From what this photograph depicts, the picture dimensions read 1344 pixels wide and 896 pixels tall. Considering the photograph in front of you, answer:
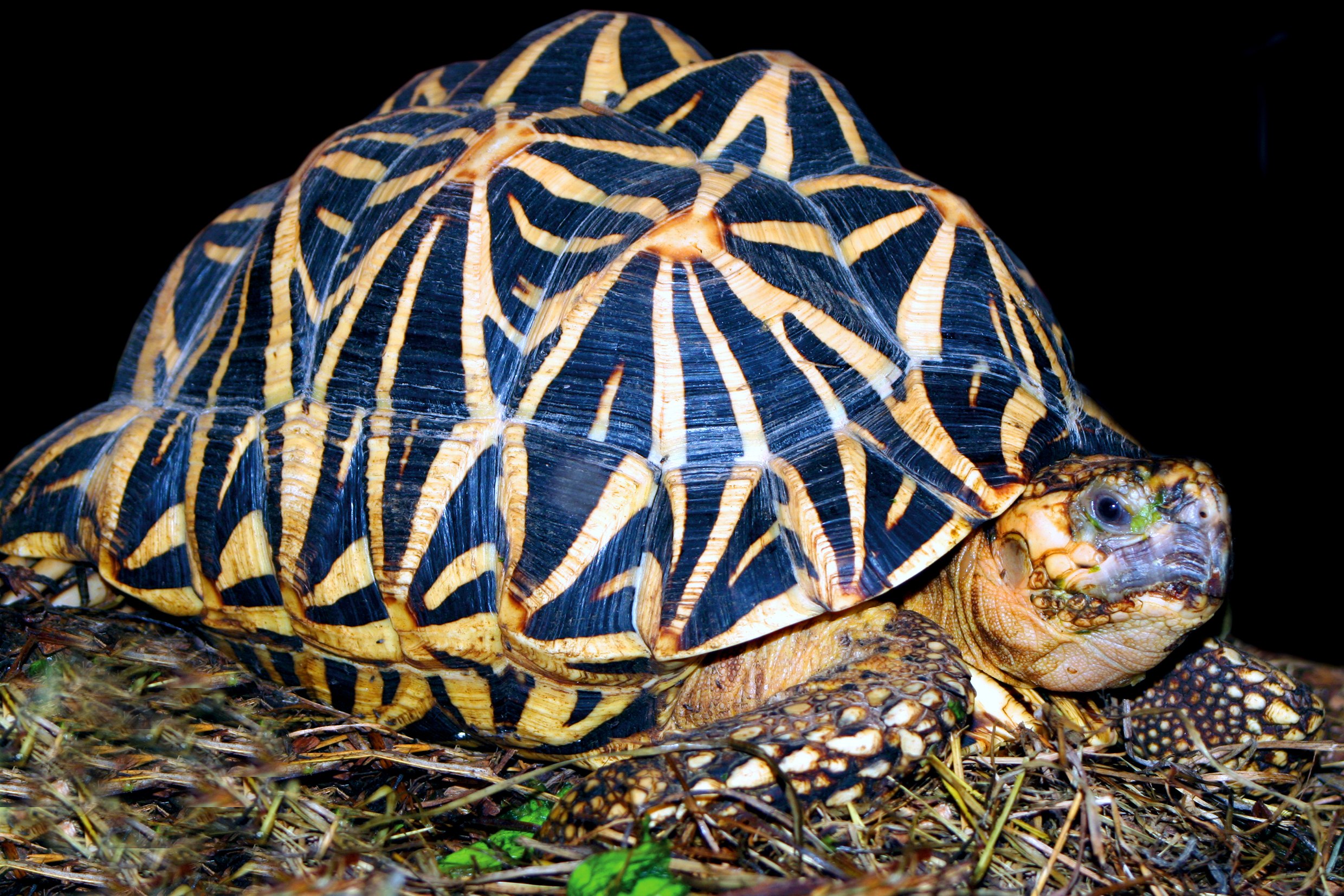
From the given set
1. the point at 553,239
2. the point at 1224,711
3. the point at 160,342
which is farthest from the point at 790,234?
the point at 160,342

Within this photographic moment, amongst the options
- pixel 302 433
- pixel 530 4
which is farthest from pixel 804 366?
pixel 530 4

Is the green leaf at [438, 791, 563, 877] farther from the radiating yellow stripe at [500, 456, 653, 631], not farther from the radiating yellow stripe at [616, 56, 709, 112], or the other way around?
the radiating yellow stripe at [616, 56, 709, 112]

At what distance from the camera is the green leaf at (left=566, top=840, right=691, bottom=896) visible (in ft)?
4.85

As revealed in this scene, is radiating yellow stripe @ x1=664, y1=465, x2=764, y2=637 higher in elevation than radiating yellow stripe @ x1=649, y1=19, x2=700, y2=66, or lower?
lower

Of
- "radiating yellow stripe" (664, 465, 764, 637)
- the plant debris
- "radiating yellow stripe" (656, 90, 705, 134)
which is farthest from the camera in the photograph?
"radiating yellow stripe" (656, 90, 705, 134)

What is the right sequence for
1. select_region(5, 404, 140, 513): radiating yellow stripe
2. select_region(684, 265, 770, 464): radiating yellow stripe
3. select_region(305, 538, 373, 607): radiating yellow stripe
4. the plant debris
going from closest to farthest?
the plant debris < select_region(684, 265, 770, 464): radiating yellow stripe < select_region(305, 538, 373, 607): radiating yellow stripe < select_region(5, 404, 140, 513): radiating yellow stripe

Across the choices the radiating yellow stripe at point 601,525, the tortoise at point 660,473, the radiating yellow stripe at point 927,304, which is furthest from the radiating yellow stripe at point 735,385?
the radiating yellow stripe at point 927,304

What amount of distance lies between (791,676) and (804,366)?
2.46 ft

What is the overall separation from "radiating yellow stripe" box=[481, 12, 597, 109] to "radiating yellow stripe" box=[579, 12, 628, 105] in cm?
13

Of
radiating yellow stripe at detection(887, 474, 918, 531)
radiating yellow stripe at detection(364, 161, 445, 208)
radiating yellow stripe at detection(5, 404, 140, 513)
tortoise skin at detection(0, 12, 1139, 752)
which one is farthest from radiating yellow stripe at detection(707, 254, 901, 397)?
radiating yellow stripe at detection(5, 404, 140, 513)

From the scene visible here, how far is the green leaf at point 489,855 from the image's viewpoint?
5.44ft

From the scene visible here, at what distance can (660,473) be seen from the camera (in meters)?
1.94

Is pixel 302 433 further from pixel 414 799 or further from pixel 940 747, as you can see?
pixel 940 747

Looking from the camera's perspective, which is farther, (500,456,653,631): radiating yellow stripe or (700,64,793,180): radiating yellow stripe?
(700,64,793,180): radiating yellow stripe
